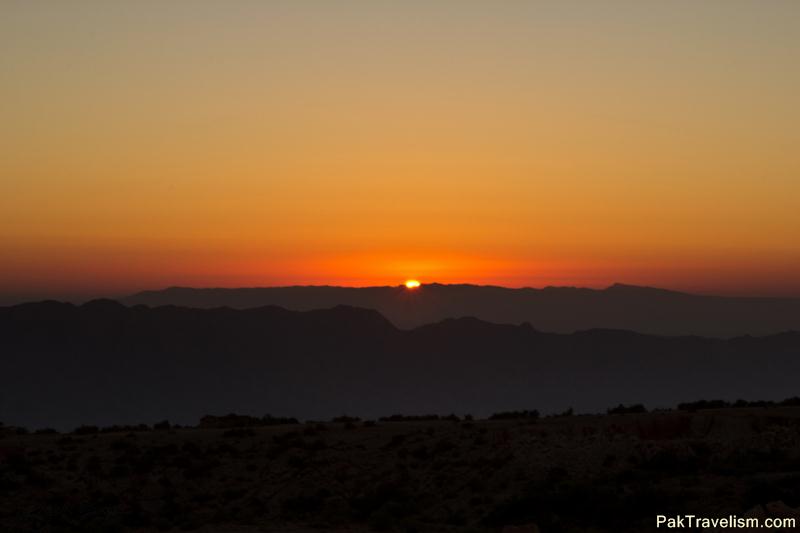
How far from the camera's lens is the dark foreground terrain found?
85.2ft

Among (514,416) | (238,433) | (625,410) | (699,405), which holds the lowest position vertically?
(238,433)

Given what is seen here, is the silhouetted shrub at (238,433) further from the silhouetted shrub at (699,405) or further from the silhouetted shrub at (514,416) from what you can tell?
the silhouetted shrub at (699,405)

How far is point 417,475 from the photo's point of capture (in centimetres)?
3164

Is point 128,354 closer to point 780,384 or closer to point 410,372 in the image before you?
point 410,372

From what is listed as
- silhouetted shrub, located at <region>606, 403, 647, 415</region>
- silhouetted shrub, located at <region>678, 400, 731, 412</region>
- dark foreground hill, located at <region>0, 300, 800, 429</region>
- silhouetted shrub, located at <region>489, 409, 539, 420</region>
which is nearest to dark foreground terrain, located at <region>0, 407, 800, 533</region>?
silhouetted shrub, located at <region>678, 400, 731, 412</region>

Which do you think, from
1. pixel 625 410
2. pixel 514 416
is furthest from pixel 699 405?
pixel 514 416

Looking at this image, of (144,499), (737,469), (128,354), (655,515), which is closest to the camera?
(655,515)

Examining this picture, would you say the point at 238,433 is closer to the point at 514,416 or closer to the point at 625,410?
the point at 514,416

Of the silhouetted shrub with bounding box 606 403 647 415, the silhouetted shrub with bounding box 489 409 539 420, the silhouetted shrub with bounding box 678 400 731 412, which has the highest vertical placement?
the silhouetted shrub with bounding box 678 400 731 412

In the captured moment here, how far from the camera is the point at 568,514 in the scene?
25.6 meters

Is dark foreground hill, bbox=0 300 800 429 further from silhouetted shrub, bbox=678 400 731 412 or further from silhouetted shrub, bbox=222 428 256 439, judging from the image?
silhouetted shrub, bbox=678 400 731 412

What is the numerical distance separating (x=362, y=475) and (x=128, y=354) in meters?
150

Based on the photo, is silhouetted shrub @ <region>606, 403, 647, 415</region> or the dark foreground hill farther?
the dark foreground hill

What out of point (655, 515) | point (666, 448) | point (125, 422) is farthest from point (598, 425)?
point (125, 422)
